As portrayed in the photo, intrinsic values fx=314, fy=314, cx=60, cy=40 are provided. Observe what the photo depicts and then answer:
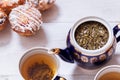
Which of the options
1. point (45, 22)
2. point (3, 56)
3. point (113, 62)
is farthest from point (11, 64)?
point (113, 62)

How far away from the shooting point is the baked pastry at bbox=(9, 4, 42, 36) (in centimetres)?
80

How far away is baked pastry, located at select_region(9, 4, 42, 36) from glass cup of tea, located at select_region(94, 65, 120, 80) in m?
0.22

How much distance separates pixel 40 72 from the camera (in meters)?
0.75

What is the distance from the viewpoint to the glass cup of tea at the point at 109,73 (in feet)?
2.25

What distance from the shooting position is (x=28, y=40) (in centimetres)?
84

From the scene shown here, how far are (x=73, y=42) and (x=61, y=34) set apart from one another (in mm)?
138

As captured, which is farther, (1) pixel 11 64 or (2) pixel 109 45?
(1) pixel 11 64

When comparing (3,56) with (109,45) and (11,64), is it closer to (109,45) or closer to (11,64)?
(11,64)

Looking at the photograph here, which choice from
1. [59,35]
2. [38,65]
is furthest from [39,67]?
[59,35]

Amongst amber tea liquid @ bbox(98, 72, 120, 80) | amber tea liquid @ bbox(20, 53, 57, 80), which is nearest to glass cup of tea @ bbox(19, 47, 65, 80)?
amber tea liquid @ bbox(20, 53, 57, 80)

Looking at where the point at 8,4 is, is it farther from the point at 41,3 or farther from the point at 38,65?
the point at 38,65

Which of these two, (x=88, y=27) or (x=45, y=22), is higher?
(x=45, y=22)

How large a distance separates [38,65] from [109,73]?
17cm

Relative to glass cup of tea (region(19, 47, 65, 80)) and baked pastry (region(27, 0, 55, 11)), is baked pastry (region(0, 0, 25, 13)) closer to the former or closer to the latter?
baked pastry (region(27, 0, 55, 11))
